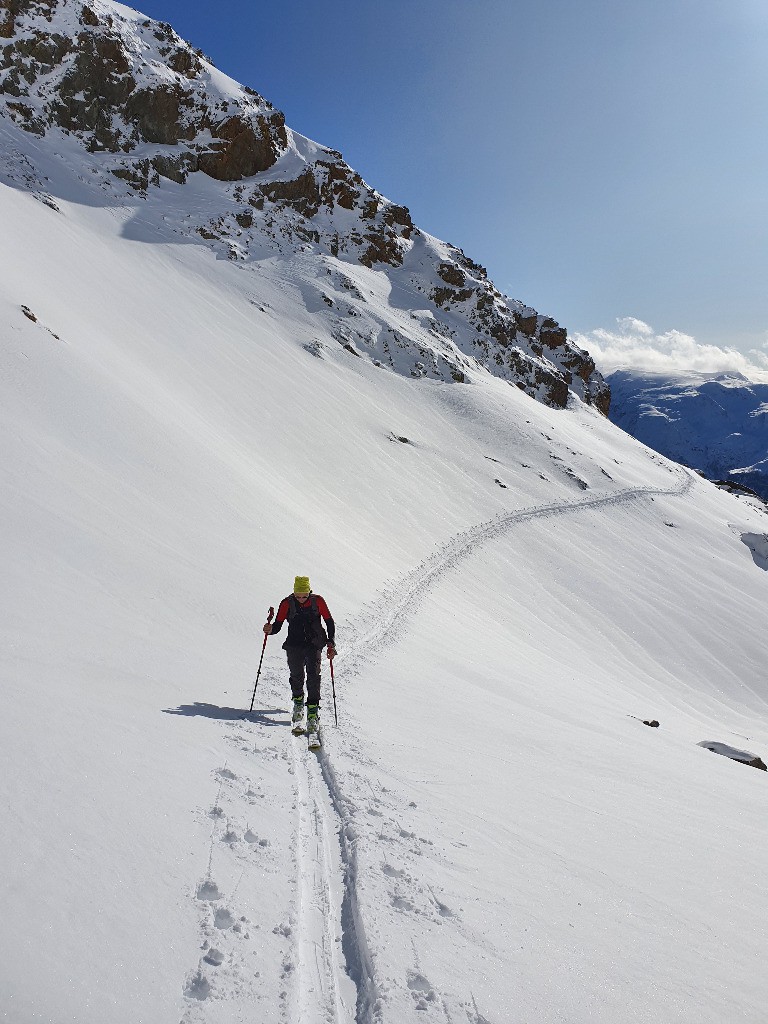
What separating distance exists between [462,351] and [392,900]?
6210cm

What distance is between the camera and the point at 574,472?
4494 centimetres

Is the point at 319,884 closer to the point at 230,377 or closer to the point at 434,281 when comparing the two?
the point at 230,377

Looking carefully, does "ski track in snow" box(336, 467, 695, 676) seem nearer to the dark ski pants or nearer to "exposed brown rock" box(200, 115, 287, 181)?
the dark ski pants

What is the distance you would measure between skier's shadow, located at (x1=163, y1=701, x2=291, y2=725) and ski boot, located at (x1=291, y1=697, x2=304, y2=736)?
12cm

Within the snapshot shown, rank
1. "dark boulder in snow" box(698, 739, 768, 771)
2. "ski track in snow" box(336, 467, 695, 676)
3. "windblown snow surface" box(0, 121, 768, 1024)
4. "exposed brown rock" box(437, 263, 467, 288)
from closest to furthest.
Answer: "windblown snow surface" box(0, 121, 768, 1024)
"ski track in snow" box(336, 467, 695, 676)
"dark boulder in snow" box(698, 739, 768, 771)
"exposed brown rock" box(437, 263, 467, 288)

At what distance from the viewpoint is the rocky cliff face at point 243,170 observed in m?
55.2

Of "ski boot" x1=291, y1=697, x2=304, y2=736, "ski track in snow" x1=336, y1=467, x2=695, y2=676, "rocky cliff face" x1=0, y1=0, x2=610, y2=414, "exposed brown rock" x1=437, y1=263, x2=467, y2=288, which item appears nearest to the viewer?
"ski boot" x1=291, y1=697, x2=304, y2=736

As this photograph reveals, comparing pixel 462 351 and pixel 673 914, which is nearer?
pixel 673 914

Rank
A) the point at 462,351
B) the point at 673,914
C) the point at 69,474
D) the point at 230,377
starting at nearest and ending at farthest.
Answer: the point at 673,914
the point at 69,474
the point at 230,377
the point at 462,351

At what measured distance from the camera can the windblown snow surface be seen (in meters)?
3.36

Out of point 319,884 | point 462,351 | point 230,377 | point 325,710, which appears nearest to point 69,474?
point 325,710

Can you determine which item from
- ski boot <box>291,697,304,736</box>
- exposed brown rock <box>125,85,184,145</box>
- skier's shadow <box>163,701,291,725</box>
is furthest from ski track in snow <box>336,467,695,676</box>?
exposed brown rock <box>125,85,184,145</box>

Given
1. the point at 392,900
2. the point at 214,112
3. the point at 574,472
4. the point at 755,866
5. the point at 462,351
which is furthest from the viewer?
the point at 214,112

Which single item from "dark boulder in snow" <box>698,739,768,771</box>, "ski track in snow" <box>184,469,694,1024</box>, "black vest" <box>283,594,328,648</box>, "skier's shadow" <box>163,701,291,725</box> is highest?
"dark boulder in snow" <box>698,739,768,771</box>
